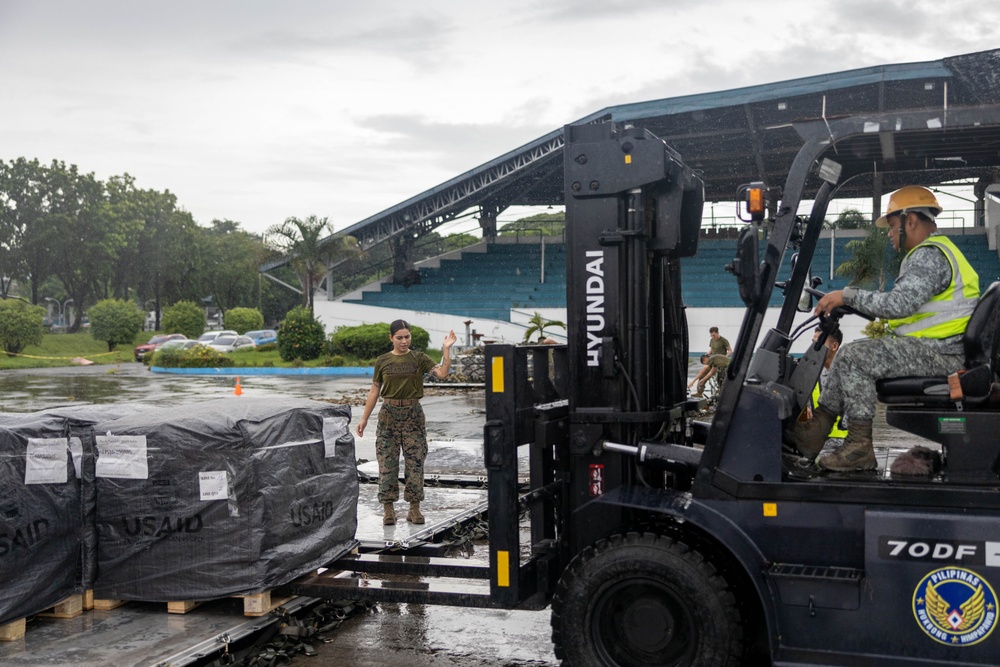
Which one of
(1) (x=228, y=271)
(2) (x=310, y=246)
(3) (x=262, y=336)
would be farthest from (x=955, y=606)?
(1) (x=228, y=271)

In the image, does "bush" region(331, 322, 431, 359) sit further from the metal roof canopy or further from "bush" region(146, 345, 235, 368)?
the metal roof canopy

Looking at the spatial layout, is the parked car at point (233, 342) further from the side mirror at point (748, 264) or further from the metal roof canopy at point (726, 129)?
the side mirror at point (748, 264)

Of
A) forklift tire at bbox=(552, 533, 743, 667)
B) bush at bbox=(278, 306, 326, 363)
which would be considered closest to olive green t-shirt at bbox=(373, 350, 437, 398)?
forklift tire at bbox=(552, 533, 743, 667)

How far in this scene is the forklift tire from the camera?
163 inches

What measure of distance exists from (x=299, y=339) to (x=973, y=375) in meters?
33.5

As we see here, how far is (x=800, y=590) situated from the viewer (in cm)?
407

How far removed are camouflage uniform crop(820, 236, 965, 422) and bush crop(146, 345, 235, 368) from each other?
3335 centimetres

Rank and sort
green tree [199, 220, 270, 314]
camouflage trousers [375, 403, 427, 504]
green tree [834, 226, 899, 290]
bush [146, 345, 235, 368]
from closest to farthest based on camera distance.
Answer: camouflage trousers [375, 403, 427, 504] < green tree [834, 226, 899, 290] < bush [146, 345, 235, 368] < green tree [199, 220, 270, 314]

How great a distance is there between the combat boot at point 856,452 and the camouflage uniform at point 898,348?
1.8 inches

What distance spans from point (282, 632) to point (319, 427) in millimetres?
1318

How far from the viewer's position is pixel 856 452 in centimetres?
427

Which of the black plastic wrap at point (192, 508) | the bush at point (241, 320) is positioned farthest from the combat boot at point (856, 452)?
the bush at point (241, 320)

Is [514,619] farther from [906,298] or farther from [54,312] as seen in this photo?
[54,312]

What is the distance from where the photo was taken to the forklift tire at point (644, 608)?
4.15 meters
